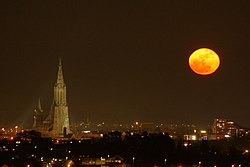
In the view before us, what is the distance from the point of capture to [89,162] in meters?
63.5

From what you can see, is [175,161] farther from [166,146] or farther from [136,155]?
[166,146]

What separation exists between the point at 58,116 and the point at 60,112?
3.27ft

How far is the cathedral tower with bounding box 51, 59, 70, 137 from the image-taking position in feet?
438

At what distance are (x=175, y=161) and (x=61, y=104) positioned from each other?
75431 mm

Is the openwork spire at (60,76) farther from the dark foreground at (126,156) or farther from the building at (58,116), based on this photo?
the dark foreground at (126,156)

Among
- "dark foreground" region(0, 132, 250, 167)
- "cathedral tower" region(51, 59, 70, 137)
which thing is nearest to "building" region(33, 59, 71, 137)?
"cathedral tower" region(51, 59, 70, 137)

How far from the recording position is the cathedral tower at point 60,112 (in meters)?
134

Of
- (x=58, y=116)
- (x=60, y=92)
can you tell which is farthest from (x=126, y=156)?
(x=60, y=92)

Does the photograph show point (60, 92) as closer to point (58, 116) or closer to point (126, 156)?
point (58, 116)

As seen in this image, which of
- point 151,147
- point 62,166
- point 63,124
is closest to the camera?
point 62,166

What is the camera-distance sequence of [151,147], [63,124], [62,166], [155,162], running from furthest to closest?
[63,124]
[151,147]
[155,162]
[62,166]

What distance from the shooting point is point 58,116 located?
134 meters

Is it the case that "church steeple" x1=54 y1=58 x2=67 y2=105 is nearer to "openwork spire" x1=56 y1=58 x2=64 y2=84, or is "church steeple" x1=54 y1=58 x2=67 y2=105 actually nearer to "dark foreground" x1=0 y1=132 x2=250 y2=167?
"openwork spire" x1=56 y1=58 x2=64 y2=84

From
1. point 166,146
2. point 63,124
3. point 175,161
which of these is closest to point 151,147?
point 166,146
